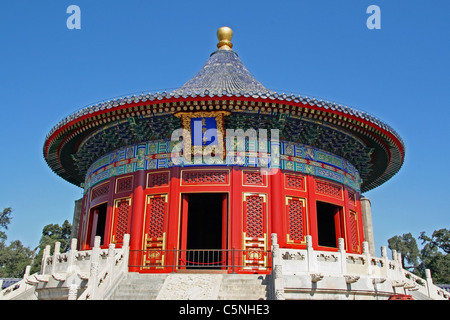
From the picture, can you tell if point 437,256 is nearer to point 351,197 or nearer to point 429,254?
point 429,254

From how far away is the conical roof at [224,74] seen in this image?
17688 mm

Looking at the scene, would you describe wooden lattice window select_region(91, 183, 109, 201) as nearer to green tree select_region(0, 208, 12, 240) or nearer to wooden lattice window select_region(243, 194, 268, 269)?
wooden lattice window select_region(243, 194, 268, 269)

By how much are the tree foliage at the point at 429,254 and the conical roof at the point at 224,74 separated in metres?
25.3

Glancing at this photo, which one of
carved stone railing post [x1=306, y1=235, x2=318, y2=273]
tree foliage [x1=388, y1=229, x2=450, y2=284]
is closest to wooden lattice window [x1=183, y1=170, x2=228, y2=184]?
carved stone railing post [x1=306, y1=235, x2=318, y2=273]

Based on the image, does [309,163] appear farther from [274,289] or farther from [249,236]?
[274,289]

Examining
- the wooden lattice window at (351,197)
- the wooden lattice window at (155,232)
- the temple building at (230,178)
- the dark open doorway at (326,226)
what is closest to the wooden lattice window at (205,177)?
the temple building at (230,178)

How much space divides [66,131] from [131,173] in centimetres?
268

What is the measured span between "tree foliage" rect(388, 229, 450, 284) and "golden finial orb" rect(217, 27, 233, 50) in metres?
25.4

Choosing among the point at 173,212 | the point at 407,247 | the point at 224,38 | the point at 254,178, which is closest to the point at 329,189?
the point at 254,178

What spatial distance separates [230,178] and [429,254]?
37.5 m

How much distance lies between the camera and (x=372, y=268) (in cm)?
1239

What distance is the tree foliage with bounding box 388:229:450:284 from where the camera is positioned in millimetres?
36219

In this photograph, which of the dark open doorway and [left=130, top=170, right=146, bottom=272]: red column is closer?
[left=130, top=170, right=146, bottom=272]: red column
